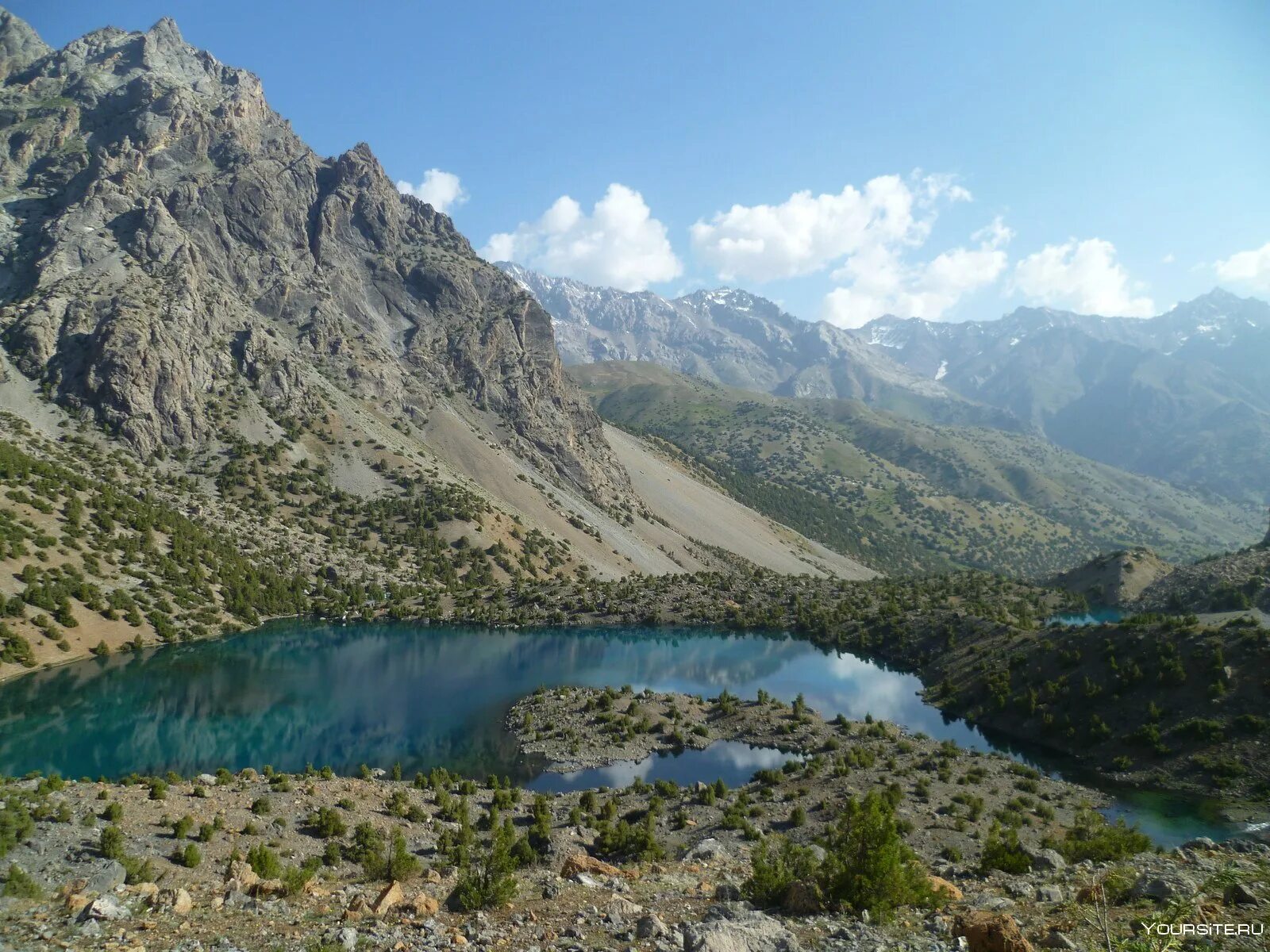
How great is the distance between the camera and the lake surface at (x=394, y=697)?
42.2m

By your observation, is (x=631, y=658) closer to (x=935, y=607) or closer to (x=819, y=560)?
(x=935, y=607)

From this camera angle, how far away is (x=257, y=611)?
79562 mm

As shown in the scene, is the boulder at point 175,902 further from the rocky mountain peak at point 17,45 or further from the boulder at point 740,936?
the rocky mountain peak at point 17,45

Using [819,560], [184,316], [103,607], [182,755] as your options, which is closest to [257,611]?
[103,607]

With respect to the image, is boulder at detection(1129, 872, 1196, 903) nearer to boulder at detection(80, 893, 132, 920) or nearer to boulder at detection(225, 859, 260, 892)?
boulder at detection(225, 859, 260, 892)

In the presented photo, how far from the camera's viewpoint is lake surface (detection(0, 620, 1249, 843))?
42156mm

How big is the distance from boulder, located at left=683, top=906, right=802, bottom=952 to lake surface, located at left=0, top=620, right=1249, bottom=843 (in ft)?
88.1

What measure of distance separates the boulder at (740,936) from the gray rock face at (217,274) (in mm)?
112442

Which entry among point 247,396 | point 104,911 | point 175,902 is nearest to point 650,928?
point 175,902

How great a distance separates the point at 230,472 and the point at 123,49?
146051 mm

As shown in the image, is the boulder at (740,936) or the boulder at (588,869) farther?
the boulder at (588,869)

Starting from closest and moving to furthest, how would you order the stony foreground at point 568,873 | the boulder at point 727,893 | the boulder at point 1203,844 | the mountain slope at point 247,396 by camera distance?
the stony foreground at point 568,873 < the boulder at point 727,893 < the boulder at point 1203,844 < the mountain slope at point 247,396

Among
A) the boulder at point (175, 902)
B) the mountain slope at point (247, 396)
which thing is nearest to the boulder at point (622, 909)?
the boulder at point (175, 902)

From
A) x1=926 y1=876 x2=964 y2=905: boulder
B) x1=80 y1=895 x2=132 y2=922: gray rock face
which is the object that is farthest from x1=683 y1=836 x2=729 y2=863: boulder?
x1=80 y1=895 x2=132 y2=922: gray rock face
